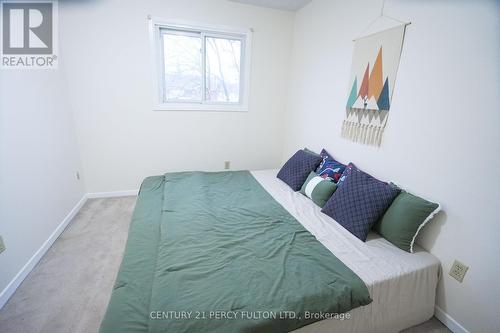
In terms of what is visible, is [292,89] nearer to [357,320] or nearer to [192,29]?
[192,29]

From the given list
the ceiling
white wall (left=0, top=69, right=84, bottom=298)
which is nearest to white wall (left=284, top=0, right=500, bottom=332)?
the ceiling

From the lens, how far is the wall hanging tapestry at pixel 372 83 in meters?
1.68

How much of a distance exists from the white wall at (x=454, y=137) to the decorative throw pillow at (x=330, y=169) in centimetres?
25

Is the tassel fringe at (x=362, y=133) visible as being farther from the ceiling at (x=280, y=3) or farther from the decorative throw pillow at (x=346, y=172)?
the ceiling at (x=280, y=3)

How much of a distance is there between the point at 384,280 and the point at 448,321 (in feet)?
2.15

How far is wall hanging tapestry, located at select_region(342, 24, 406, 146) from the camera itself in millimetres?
1678

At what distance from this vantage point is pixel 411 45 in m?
1.55

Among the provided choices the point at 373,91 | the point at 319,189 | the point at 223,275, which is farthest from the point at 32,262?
the point at 373,91

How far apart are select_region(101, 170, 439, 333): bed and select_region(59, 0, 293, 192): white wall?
1.25 meters

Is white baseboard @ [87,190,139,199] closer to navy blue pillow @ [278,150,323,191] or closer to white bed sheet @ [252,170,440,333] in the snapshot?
navy blue pillow @ [278,150,323,191]

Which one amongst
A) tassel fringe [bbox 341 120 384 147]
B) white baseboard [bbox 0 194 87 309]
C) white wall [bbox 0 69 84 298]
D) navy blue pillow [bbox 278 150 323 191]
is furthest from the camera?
navy blue pillow [bbox 278 150 323 191]

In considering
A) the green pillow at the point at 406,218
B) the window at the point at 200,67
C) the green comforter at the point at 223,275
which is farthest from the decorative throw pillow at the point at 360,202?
the window at the point at 200,67

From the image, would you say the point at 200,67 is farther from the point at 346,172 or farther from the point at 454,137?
the point at 454,137

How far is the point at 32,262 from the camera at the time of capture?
1719mm
